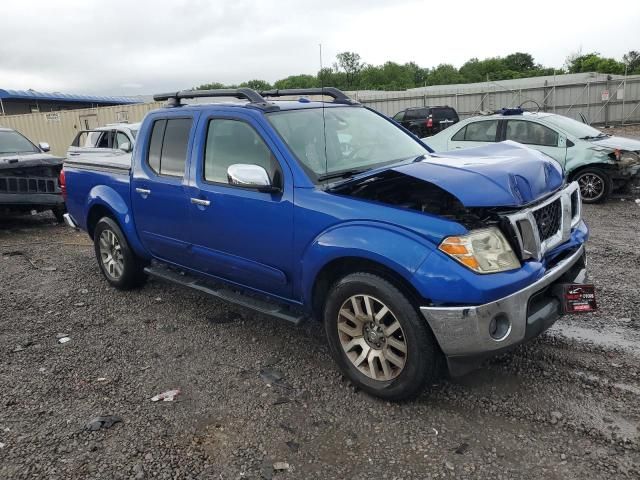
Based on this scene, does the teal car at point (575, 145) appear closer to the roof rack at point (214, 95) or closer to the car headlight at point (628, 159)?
the car headlight at point (628, 159)

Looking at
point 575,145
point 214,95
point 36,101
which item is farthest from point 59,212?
point 36,101

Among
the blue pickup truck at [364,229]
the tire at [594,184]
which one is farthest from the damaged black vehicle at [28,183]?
the tire at [594,184]

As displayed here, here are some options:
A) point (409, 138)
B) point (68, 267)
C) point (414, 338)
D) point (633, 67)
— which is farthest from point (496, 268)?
point (633, 67)

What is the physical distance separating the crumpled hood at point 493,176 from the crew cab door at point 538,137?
5867 mm

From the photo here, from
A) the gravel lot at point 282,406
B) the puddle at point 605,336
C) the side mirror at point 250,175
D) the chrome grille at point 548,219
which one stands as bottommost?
the gravel lot at point 282,406

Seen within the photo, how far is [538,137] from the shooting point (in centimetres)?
907

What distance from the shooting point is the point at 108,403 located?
134 inches

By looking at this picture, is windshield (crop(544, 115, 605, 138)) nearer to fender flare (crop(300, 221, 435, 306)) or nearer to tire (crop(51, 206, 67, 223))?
fender flare (crop(300, 221, 435, 306))

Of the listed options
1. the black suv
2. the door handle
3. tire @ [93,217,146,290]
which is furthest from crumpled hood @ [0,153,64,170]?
the black suv

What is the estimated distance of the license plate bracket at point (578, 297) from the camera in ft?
10.2

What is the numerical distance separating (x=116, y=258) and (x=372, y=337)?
3413 mm

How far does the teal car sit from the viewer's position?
27.9ft

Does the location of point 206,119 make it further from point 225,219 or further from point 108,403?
point 108,403

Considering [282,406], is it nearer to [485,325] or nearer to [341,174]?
[485,325]
